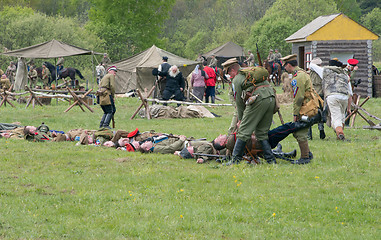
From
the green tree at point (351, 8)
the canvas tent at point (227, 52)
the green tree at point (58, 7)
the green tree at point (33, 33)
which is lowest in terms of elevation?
the canvas tent at point (227, 52)

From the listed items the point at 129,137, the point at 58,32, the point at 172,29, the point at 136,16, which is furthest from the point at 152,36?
the point at 129,137

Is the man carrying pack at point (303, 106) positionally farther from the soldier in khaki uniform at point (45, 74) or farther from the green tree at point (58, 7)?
the green tree at point (58, 7)

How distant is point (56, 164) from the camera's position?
9969 mm

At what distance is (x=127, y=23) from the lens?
55781mm

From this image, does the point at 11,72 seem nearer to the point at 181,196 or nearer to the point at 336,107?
the point at 336,107

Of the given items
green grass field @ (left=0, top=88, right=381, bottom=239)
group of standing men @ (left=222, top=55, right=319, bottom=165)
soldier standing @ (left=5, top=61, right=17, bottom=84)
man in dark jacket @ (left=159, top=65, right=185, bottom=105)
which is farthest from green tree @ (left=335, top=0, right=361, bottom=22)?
group of standing men @ (left=222, top=55, right=319, bottom=165)

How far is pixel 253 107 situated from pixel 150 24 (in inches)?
1955

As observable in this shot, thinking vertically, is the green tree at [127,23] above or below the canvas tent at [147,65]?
above

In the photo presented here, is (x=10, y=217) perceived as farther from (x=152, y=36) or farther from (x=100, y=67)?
(x=152, y=36)

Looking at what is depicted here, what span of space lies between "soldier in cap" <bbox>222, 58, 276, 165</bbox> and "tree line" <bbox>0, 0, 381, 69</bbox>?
35948mm

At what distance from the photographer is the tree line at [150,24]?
147 feet

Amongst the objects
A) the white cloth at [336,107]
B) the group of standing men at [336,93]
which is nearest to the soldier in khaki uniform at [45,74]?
the group of standing men at [336,93]

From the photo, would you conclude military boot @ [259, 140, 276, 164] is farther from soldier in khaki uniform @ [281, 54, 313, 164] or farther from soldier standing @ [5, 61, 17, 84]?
soldier standing @ [5, 61, 17, 84]

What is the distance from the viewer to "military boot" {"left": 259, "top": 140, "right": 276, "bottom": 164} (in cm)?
940
